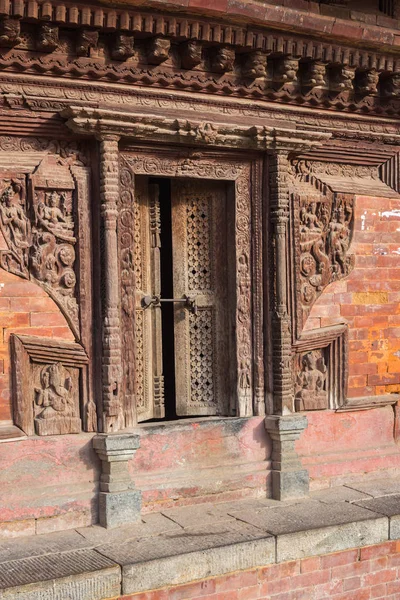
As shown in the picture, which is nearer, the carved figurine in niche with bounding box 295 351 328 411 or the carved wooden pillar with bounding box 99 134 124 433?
the carved wooden pillar with bounding box 99 134 124 433

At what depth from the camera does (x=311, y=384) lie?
6449 mm

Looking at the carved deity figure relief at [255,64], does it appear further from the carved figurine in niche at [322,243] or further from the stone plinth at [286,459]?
the stone plinth at [286,459]

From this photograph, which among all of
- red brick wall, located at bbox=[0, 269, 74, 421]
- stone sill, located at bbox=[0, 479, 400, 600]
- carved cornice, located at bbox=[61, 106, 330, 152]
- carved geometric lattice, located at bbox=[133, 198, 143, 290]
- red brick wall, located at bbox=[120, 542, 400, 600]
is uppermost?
carved cornice, located at bbox=[61, 106, 330, 152]

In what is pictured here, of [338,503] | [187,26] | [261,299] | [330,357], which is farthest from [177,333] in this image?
[187,26]

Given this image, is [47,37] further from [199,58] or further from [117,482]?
[117,482]

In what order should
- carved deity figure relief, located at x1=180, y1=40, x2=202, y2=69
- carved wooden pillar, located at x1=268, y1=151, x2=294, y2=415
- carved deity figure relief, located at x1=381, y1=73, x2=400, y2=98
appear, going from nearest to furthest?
carved deity figure relief, located at x1=180, y1=40, x2=202, y2=69
carved wooden pillar, located at x1=268, y1=151, x2=294, y2=415
carved deity figure relief, located at x1=381, y1=73, x2=400, y2=98

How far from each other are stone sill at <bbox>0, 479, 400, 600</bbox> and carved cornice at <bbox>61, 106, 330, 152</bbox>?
102 inches

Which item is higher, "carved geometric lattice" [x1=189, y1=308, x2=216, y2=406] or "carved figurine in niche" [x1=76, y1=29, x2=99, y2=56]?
"carved figurine in niche" [x1=76, y1=29, x2=99, y2=56]

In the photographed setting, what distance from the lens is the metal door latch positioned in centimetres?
604

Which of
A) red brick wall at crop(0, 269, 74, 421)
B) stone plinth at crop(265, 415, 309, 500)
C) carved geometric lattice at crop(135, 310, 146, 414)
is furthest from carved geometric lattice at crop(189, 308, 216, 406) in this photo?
red brick wall at crop(0, 269, 74, 421)

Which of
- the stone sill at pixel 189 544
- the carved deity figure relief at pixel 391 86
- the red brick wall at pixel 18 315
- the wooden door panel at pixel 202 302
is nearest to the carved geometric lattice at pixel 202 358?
the wooden door panel at pixel 202 302

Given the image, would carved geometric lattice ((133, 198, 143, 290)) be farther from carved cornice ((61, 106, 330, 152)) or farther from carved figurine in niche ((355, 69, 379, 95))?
carved figurine in niche ((355, 69, 379, 95))

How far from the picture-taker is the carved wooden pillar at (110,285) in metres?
5.48

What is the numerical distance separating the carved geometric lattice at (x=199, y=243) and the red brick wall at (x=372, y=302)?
0.94m
